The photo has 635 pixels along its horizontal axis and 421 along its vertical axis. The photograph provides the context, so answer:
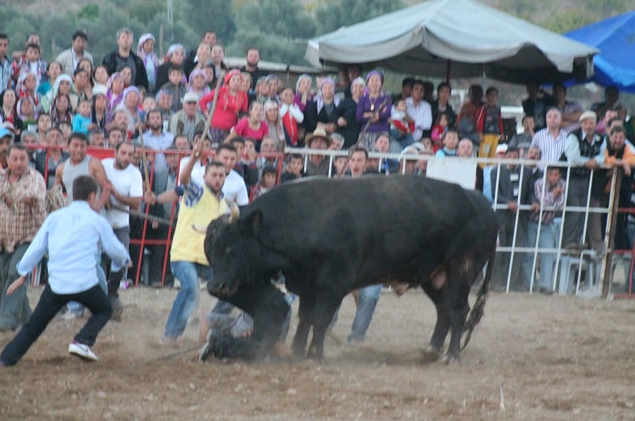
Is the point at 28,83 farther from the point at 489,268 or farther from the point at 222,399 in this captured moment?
the point at 222,399

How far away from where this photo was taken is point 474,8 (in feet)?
51.9

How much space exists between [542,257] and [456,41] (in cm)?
284

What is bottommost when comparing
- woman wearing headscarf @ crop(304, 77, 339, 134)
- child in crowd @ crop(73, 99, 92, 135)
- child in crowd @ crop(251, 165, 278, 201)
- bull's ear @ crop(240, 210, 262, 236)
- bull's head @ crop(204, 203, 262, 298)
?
bull's head @ crop(204, 203, 262, 298)

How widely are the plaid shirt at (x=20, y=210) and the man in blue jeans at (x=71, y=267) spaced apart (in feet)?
6.13

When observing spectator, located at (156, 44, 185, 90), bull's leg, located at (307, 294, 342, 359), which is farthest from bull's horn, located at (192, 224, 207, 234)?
spectator, located at (156, 44, 185, 90)

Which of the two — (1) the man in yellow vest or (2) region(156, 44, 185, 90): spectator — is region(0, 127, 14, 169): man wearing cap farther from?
(2) region(156, 44, 185, 90): spectator

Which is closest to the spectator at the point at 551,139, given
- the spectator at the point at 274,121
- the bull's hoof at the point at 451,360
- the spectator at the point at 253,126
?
the spectator at the point at 274,121

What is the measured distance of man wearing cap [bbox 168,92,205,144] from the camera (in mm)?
13828

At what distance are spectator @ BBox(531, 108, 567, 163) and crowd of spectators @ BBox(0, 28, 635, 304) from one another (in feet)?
0.04

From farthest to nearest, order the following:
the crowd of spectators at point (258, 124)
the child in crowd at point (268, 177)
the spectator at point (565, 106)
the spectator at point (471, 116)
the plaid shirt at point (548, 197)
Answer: the spectator at point (565, 106) → the spectator at point (471, 116) → the plaid shirt at point (548, 197) → the crowd of spectators at point (258, 124) → the child in crowd at point (268, 177)

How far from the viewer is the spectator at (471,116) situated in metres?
15.1

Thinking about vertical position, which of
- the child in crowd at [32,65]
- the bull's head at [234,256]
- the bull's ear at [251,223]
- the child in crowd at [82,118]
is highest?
the child in crowd at [32,65]

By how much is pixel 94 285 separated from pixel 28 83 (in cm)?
631

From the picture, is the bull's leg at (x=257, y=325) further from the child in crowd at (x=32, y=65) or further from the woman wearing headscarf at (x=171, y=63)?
the child in crowd at (x=32, y=65)
